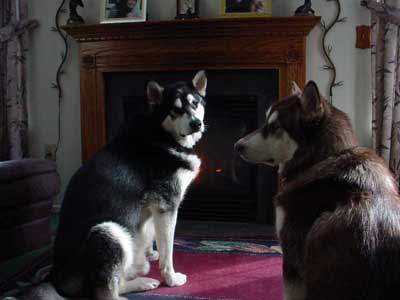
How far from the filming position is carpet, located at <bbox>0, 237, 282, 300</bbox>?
1919mm

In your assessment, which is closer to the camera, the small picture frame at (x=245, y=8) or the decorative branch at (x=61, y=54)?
the small picture frame at (x=245, y=8)

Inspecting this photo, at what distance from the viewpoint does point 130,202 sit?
180 centimetres

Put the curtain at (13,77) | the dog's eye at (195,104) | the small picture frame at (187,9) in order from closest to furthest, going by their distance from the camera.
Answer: the dog's eye at (195,104) < the small picture frame at (187,9) < the curtain at (13,77)

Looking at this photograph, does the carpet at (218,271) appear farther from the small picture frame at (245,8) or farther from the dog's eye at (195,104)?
the small picture frame at (245,8)

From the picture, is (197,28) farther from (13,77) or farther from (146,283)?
(146,283)

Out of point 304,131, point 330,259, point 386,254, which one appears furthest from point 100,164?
point 386,254

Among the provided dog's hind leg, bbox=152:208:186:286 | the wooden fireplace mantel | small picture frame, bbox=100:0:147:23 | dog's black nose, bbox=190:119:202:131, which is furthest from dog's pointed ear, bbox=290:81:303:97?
small picture frame, bbox=100:0:147:23

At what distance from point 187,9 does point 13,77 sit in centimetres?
151

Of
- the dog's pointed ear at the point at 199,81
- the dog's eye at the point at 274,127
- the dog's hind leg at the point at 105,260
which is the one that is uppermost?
the dog's pointed ear at the point at 199,81

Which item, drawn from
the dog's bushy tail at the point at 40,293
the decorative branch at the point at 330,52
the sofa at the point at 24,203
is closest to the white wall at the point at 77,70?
the decorative branch at the point at 330,52

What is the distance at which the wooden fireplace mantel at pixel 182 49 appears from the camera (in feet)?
9.43

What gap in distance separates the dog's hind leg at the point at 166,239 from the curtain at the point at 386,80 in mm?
1642

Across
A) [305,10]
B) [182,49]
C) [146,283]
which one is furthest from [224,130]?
[146,283]

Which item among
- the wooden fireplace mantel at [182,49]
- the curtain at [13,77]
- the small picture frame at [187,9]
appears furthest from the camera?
the curtain at [13,77]
